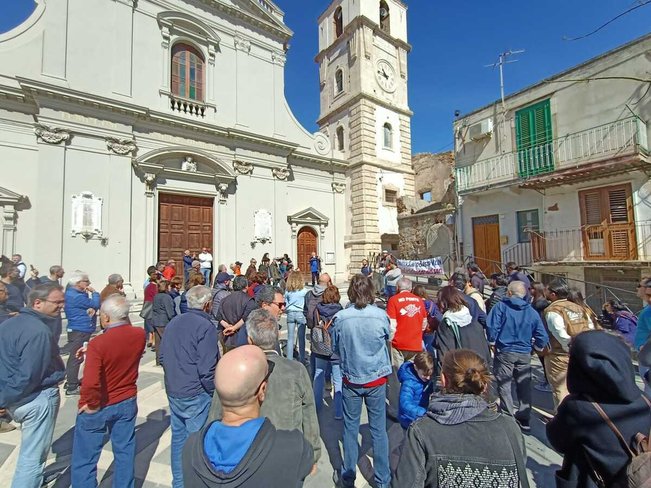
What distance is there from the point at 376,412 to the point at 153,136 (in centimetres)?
1359

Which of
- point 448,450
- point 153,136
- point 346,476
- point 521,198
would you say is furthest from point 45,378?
point 521,198

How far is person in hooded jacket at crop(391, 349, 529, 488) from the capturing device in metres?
1.49

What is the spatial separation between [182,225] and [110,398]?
1200cm

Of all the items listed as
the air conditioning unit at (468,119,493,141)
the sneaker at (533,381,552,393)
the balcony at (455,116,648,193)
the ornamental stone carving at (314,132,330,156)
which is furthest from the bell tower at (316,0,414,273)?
the sneaker at (533,381,552,393)

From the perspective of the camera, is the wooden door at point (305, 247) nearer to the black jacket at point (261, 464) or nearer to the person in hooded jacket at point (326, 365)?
the person in hooded jacket at point (326, 365)

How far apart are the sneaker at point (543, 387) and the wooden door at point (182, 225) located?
12.3m

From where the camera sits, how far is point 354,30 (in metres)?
19.3

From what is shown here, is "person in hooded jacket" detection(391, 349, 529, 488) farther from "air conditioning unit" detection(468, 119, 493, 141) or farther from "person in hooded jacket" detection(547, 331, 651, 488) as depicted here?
"air conditioning unit" detection(468, 119, 493, 141)

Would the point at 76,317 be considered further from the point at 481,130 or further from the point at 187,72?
the point at 481,130

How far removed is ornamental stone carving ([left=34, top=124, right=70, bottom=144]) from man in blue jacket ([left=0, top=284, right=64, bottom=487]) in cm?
1094

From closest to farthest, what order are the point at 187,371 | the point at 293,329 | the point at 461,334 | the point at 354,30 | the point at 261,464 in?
the point at 261,464
the point at 187,371
the point at 461,334
the point at 293,329
the point at 354,30

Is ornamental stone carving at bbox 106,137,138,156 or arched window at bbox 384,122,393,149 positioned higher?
arched window at bbox 384,122,393,149

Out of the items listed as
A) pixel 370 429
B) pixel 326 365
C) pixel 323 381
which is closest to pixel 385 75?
pixel 326 365

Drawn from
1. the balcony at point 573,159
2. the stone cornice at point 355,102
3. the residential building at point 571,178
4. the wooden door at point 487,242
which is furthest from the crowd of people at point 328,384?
the stone cornice at point 355,102
